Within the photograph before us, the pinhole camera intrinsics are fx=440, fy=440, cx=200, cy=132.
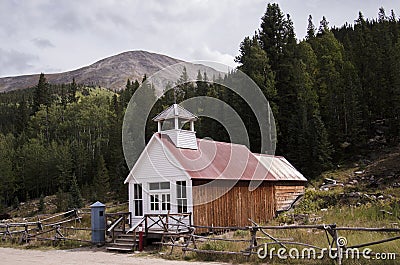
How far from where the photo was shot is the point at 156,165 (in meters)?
20.2

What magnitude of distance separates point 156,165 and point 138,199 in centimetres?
193

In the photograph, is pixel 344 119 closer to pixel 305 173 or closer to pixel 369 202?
pixel 305 173

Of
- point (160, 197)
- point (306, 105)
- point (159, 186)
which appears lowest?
point (160, 197)

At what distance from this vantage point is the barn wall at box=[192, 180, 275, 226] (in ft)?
63.0

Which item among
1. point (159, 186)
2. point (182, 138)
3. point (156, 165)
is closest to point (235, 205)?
point (159, 186)

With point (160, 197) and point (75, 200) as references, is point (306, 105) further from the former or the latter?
point (160, 197)

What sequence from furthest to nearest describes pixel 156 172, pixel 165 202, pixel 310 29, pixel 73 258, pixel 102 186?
pixel 310 29, pixel 102 186, pixel 156 172, pixel 165 202, pixel 73 258

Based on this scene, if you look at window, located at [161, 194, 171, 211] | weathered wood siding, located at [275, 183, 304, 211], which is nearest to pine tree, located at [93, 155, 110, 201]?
weathered wood siding, located at [275, 183, 304, 211]

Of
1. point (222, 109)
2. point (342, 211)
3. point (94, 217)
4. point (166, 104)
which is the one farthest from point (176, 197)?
point (166, 104)

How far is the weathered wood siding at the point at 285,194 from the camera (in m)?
25.0

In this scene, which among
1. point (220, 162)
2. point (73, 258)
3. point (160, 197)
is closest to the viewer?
point (73, 258)

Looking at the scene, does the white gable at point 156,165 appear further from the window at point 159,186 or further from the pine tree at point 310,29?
the pine tree at point 310,29

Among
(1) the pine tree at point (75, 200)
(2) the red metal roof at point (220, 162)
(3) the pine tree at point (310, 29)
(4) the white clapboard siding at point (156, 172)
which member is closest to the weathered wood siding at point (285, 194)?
(2) the red metal roof at point (220, 162)

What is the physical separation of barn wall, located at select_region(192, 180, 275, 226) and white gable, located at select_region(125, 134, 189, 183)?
1.22m
